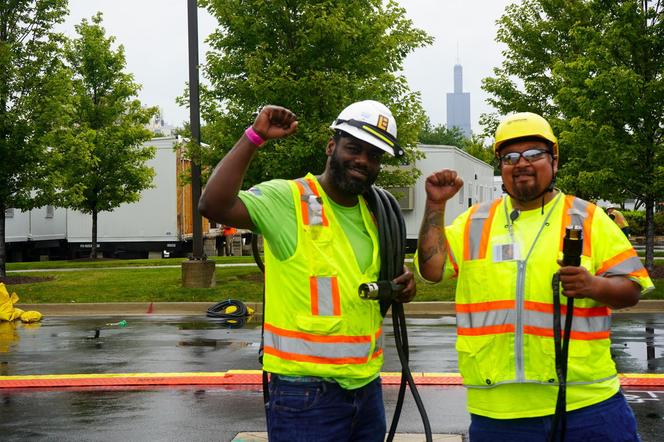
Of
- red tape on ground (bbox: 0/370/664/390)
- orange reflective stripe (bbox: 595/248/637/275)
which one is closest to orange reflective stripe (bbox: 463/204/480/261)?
orange reflective stripe (bbox: 595/248/637/275)

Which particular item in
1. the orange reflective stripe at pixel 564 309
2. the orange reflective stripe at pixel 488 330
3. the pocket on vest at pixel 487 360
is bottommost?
the pocket on vest at pixel 487 360

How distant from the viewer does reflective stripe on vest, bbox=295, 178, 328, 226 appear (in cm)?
329

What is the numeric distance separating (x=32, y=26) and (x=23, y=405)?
45.7ft

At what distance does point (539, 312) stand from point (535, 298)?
0.18 ft

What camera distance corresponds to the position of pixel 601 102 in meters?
16.8

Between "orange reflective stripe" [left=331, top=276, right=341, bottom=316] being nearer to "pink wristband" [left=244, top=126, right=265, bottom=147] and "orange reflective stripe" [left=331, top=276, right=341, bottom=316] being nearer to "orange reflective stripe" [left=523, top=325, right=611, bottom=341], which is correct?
"pink wristband" [left=244, top=126, right=265, bottom=147]

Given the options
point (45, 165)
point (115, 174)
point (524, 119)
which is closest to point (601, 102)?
point (45, 165)

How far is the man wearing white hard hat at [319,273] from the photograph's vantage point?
10.5 ft

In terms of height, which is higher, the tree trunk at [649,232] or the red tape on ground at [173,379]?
the tree trunk at [649,232]

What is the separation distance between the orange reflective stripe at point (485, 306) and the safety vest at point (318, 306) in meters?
0.36

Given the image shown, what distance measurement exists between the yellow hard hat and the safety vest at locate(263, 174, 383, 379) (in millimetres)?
722

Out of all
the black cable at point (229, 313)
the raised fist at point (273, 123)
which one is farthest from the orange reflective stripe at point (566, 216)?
the black cable at point (229, 313)

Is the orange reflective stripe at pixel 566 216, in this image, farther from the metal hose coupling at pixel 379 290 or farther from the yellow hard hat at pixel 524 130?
the metal hose coupling at pixel 379 290

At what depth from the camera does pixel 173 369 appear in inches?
360
